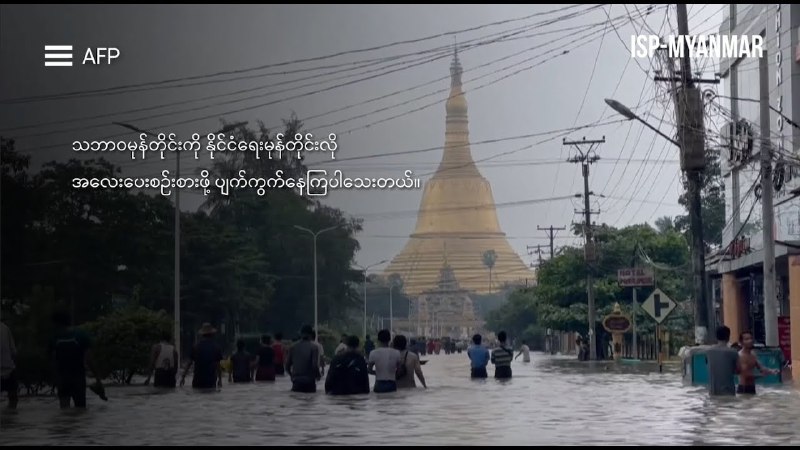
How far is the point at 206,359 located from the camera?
1155 inches

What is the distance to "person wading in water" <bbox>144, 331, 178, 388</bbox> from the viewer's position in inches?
1191

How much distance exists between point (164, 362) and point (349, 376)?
221 inches

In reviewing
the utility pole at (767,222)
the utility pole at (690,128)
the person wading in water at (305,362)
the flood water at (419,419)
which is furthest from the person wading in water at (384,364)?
the utility pole at (690,128)

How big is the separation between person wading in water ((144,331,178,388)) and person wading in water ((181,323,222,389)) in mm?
758

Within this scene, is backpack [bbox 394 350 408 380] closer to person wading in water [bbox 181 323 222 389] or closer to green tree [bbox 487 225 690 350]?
person wading in water [bbox 181 323 222 389]

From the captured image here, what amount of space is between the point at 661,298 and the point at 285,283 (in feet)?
145

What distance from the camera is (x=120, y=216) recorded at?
5453 cm

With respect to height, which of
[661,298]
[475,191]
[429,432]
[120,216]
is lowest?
[429,432]

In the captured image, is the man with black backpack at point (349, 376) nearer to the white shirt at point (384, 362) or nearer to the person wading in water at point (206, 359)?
the white shirt at point (384, 362)

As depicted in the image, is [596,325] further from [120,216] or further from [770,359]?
[770,359]

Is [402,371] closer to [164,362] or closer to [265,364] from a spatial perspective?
[164,362]

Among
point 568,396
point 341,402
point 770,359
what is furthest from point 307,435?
point 770,359

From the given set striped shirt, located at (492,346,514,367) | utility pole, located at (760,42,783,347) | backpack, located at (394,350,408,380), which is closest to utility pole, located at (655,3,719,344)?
utility pole, located at (760,42,783,347)

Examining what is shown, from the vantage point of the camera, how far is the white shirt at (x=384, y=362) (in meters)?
26.8
